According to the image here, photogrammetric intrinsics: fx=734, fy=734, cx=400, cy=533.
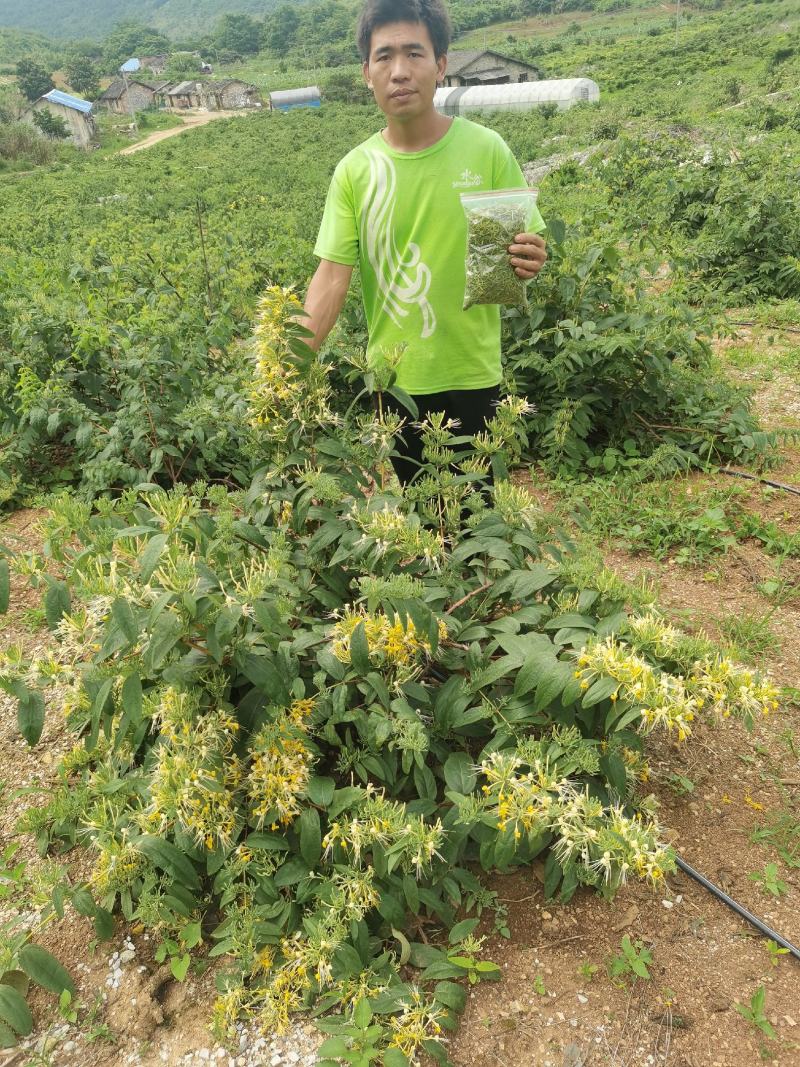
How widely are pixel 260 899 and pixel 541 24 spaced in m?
79.9

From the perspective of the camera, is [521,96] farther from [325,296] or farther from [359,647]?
[359,647]

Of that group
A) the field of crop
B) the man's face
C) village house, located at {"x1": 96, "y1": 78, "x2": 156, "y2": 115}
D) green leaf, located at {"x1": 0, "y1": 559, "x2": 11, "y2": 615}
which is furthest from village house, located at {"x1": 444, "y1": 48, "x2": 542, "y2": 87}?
green leaf, located at {"x1": 0, "y1": 559, "x2": 11, "y2": 615}

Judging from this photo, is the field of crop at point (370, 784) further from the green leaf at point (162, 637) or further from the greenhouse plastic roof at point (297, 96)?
the greenhouse plastic roof at point (297, 96)

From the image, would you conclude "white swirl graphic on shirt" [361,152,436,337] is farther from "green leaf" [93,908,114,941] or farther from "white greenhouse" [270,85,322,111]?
"white greenhouse" [270,85,322,111]

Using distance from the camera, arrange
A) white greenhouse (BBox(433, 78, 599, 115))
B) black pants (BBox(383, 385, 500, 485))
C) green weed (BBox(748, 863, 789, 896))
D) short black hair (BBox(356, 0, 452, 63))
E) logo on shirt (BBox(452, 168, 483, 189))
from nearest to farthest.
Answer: green weed (BBox(748, 863, 789, 896)), short black hair (BBox(356, 0, 452, 63)), logo on shirt (BBox(452, 168, 483, 189)), black pants (BBox(383, 385, 500, 485)), white greenhouse (BBox(433, 78, 599, 115))

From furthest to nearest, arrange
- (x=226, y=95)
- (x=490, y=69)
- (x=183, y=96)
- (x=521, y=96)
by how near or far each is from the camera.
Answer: (x=183, y=96) → (x=226, y=95) → (x=490, y=69) → (x=521, y=96)

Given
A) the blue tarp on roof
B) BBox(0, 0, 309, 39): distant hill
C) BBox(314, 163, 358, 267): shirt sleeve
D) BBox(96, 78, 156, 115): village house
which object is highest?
BBox(0, 0, 309, 39): distant hill

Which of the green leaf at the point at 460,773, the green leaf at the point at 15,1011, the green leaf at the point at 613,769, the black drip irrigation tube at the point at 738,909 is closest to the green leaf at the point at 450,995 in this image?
the green leaf at the point at 460,773

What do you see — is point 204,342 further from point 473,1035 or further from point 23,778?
point 473,1035

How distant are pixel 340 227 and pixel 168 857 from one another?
1.95m

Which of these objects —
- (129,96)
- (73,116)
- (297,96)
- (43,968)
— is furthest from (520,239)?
(129,96)

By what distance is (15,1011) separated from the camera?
1721 mm

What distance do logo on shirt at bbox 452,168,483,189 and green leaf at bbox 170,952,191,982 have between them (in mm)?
2382

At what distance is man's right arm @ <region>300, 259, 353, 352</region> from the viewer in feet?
7.89
